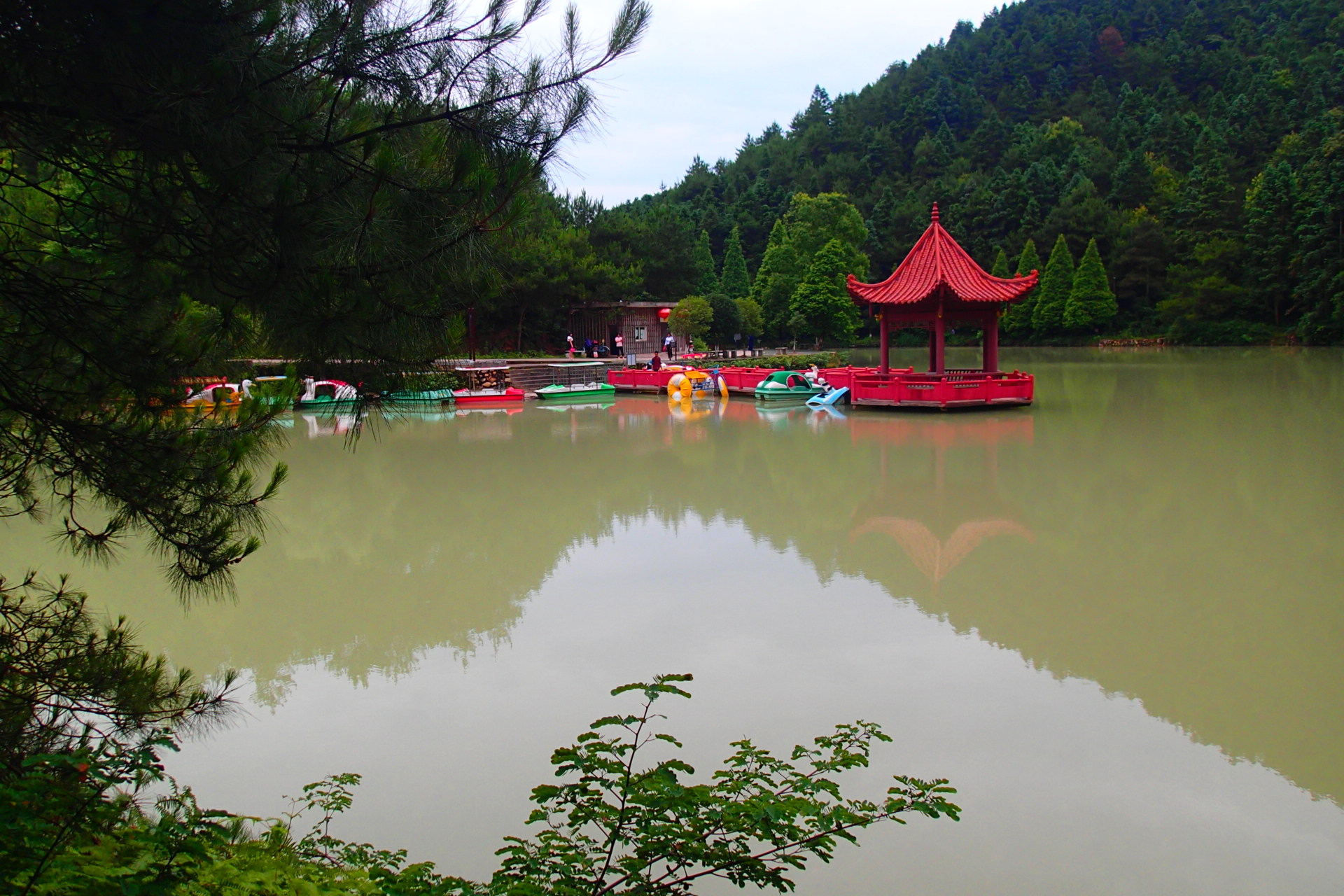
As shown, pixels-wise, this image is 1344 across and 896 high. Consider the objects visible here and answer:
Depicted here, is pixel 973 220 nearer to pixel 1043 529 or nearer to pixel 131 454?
pixel 1043 529

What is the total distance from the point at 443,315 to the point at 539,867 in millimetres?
1716

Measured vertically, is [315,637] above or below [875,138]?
below

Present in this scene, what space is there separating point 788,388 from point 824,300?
19196mm

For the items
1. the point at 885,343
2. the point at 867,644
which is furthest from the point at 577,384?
the point at 867,644

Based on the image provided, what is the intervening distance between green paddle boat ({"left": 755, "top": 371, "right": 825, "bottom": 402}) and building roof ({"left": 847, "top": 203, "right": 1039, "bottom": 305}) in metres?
2.86

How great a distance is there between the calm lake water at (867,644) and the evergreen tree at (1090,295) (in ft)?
134

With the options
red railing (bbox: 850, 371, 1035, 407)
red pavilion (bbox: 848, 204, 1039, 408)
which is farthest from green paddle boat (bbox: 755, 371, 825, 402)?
red railing (bbox: 850, 371, 1035, 407)

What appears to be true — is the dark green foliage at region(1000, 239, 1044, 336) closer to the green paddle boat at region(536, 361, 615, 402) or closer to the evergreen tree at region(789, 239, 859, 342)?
the evergreen tree at region(789, 239, 859, 342)

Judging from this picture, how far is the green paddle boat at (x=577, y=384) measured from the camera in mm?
26656

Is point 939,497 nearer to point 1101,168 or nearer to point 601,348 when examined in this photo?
point 601,348

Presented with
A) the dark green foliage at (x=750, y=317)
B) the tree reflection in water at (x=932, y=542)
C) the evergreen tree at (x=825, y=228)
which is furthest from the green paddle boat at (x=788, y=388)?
the evergreen tree at (x=825, y=228)

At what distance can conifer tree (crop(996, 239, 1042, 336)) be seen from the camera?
52344 millimetres

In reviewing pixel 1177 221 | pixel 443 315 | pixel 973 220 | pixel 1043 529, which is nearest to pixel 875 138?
pixel 973 220

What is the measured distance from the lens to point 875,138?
3108 inches
